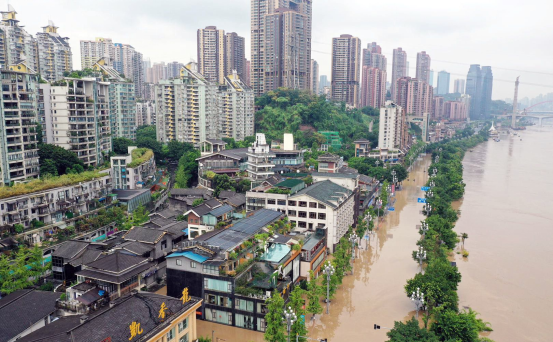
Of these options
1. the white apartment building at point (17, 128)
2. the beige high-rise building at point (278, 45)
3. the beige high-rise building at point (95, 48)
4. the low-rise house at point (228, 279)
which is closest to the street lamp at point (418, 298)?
the low-rise house at point (228, 279)

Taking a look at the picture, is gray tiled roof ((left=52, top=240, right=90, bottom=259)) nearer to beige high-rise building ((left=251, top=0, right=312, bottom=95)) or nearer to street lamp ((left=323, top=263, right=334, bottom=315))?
street lamp ((left=323, top=263, right=334, bottom=315))

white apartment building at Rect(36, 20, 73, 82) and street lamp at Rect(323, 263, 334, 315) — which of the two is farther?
white apartment building at Rect(36, 20, 73, 82)

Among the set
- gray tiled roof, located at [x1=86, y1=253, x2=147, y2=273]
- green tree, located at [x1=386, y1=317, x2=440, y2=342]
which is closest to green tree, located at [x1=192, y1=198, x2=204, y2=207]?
gray tiled roof, located at [x1=86, y1=253, x2=147, y2=273]

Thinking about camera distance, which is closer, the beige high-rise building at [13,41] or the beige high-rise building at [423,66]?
the beige high-rise building at [13,41]

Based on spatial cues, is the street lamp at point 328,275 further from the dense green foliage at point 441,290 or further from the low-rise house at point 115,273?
the low-rise house at point 115,273

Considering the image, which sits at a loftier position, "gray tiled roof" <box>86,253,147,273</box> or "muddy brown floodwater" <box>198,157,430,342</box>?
"gray tiled roof" <box>86,253,147,273</box>

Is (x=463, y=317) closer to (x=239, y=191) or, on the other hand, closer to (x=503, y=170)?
(x=239, y=191)
